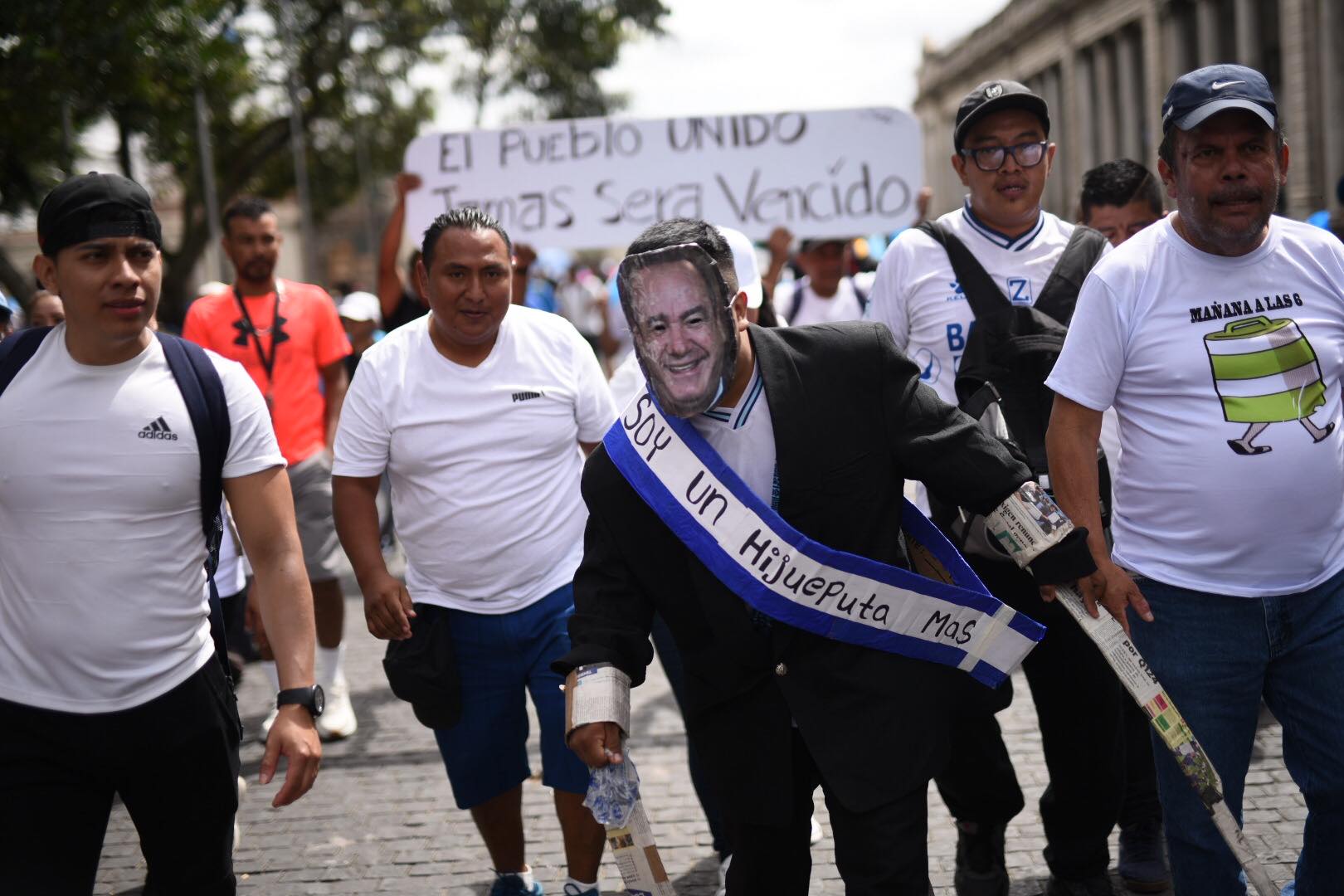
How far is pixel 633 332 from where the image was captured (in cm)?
326

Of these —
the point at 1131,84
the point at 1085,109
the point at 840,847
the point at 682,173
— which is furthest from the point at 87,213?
the point at 1085,109

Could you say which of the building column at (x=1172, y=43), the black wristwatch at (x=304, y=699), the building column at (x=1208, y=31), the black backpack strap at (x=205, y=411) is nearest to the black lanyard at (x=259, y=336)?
the black backpack strap at (x=205, y=411)

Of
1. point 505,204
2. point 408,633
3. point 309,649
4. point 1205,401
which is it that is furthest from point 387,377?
point 505,204

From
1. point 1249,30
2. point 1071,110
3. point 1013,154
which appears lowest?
point 1013,154

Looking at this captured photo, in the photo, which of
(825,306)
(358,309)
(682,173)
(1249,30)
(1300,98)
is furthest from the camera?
(1249,30)

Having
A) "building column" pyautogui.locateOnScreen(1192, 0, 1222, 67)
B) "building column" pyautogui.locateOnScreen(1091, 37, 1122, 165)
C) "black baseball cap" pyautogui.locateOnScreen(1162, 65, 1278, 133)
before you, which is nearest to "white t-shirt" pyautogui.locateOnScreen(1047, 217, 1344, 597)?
"black baseball cap" pyautogui.locateOnScreen(1162, 65, 1278, 133)

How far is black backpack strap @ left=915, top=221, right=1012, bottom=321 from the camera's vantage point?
14.4 ft

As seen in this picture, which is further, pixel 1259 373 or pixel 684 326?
pixel 1259 373

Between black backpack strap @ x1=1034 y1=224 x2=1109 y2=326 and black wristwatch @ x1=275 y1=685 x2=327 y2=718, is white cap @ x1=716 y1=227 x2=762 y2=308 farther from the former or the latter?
black wristwatch @ x1=275 y1=685 x2=327 y2=718

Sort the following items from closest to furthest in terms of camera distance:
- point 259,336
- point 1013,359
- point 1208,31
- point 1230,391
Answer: point 1230,391 → point 1013,359 → point 259,336 → point 1208,31

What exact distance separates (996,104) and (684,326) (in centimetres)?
177

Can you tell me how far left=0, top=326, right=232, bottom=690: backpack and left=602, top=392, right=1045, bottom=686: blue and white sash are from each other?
2.83 feet

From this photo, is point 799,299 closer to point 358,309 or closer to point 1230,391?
point 358,309

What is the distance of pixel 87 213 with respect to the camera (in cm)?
330
